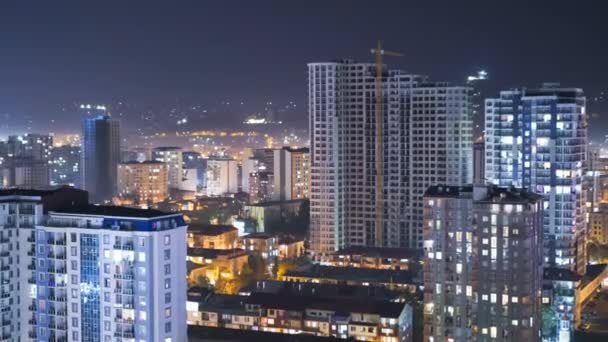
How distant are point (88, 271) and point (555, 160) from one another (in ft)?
46.8

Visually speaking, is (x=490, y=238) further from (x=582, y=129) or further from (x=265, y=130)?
(x=265, y=130)

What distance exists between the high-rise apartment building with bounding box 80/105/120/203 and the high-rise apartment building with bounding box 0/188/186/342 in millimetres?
31381

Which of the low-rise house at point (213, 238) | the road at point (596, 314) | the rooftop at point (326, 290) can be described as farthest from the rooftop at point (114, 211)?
the low-rise house at point (213, 238)

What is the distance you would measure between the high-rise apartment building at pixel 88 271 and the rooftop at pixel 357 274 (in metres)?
10.5

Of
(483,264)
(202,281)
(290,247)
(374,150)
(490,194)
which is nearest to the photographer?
(483,264)

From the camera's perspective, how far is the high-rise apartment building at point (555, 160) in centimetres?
2334

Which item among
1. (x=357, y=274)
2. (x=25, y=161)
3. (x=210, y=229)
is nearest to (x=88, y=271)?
(x=357, y=274)

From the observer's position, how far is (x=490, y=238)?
15.4 m

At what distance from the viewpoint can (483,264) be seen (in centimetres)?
1545

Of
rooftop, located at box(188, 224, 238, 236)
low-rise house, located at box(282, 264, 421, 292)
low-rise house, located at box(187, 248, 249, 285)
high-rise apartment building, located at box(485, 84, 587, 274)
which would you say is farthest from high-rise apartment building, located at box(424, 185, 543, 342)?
rooftop, located at box(188, 224, 238, 236)

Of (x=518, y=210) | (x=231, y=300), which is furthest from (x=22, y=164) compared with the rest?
(x=518, y=210)

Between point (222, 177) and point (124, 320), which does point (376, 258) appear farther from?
point (222, 177)

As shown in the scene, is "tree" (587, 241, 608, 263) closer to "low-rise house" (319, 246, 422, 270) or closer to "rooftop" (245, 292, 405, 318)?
"low-rise house" (319, 246, 422, 270)

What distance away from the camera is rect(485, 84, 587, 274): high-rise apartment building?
23.3 meters
